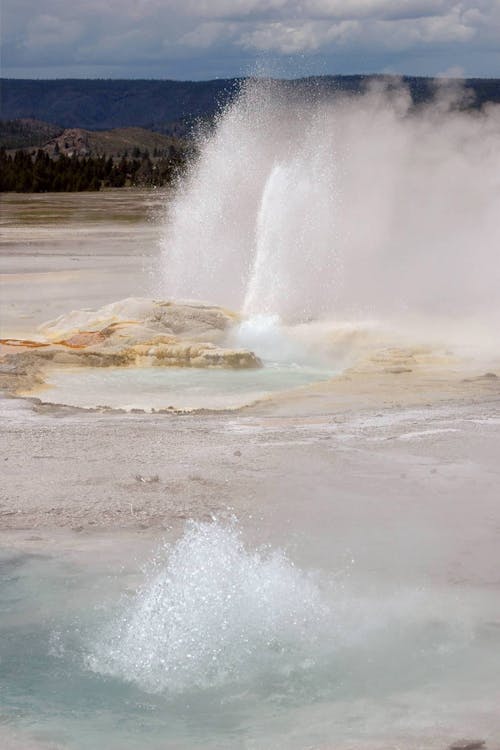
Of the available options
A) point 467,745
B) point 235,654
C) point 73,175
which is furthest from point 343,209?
point 73,175

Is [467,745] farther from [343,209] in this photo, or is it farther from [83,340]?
[343,209]

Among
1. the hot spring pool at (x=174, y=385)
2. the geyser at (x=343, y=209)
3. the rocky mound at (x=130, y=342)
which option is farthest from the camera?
the geyser at (x=343, y=209)

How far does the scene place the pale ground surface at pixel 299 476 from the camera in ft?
21.2

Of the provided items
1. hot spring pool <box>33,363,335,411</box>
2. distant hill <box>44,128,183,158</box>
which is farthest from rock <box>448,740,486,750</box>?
distant hill <box>44,128,183,158</box>

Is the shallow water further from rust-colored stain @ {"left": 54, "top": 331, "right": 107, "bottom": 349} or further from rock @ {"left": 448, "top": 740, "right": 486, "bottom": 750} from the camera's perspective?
rust-colored stain @ {"left": 54, "top": 331, "right": 107, "bottom": 349}

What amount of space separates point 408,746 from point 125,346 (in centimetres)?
835

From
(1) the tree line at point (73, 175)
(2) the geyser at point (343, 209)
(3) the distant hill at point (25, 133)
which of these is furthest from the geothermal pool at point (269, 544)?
(3) the distant hill at point (25, 133)

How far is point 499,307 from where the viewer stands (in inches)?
571

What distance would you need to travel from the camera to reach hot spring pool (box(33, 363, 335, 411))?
33.3 ft

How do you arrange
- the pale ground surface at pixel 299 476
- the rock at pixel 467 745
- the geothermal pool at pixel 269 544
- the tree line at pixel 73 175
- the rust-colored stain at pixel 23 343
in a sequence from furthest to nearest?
1. the tree line at pixel 73 175
2. the rust-colored stain at pixel 23 343
3. the pale ground surface at pixel 299 476
4. the geothermal pool at pixel 269 544
5. the rock at pixel 467 745

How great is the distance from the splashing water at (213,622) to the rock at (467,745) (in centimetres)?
86

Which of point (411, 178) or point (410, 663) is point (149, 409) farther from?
point (411, 178)

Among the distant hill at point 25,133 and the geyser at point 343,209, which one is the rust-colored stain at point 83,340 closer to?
the geyser at point 343,209

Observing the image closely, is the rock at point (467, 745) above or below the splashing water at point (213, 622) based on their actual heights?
above
